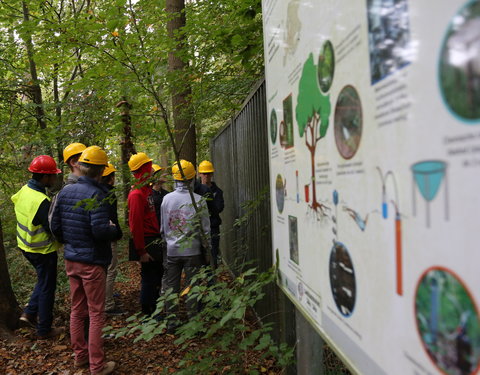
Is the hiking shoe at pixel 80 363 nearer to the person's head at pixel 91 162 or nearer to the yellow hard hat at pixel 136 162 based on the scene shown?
the person's head at pixel 91 162

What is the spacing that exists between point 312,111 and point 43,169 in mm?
4321

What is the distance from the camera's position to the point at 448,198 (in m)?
0.71

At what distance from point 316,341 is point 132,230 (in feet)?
11.2

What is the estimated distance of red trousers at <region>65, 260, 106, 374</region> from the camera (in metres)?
3.89

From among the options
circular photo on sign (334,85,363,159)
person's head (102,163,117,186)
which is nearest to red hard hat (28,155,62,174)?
person's head (102,163,117,186)

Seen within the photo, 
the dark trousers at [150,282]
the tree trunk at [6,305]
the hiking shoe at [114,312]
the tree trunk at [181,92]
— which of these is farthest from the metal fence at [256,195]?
the tree trunk at [6,305]

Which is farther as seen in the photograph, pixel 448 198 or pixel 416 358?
pixel 416 358

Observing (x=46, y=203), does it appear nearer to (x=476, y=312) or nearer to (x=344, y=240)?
(x=344, y=240)

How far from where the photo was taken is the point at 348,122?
1.13m

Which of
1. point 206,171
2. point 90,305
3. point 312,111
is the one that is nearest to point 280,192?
point 312,111

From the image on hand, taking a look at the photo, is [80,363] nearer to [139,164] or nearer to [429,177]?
[139,164]

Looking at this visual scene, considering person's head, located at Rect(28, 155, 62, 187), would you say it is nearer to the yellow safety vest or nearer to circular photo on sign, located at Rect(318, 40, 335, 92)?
the yellow safety vest

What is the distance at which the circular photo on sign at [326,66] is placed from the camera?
4.07 ft

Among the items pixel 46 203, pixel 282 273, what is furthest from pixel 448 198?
pixel 46 203
